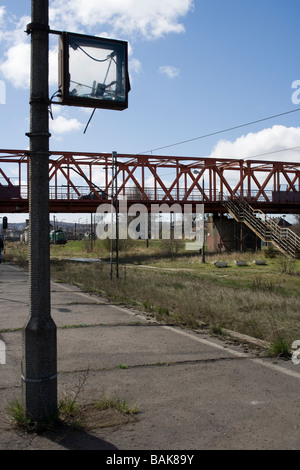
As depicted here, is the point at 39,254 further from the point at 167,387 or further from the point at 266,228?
the point at 266,228

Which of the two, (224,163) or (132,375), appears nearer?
(132,375)

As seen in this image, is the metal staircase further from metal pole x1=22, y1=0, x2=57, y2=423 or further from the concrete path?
metal pole x1=22, y1=0, x2=57, y2=423

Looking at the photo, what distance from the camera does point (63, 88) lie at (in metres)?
4.54

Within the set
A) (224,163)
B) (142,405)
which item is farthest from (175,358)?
(224,163)

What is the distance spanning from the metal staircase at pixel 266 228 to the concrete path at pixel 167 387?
101ft

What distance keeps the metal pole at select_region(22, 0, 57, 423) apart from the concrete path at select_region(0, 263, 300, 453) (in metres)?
0.40

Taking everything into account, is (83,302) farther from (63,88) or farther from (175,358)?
(63,88)

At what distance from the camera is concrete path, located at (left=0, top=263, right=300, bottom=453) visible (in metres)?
4.38

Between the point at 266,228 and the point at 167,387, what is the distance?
3947cm

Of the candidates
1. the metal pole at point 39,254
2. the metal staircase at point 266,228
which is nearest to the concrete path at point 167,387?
the metal pole at point 39,254

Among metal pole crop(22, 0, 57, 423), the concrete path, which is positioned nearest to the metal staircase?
the concrete path

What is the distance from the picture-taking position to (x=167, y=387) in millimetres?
5930

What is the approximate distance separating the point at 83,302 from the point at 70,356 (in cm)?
636

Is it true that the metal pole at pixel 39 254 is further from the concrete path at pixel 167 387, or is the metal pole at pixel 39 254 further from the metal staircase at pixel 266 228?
the metal staircase at pixel 266 228
